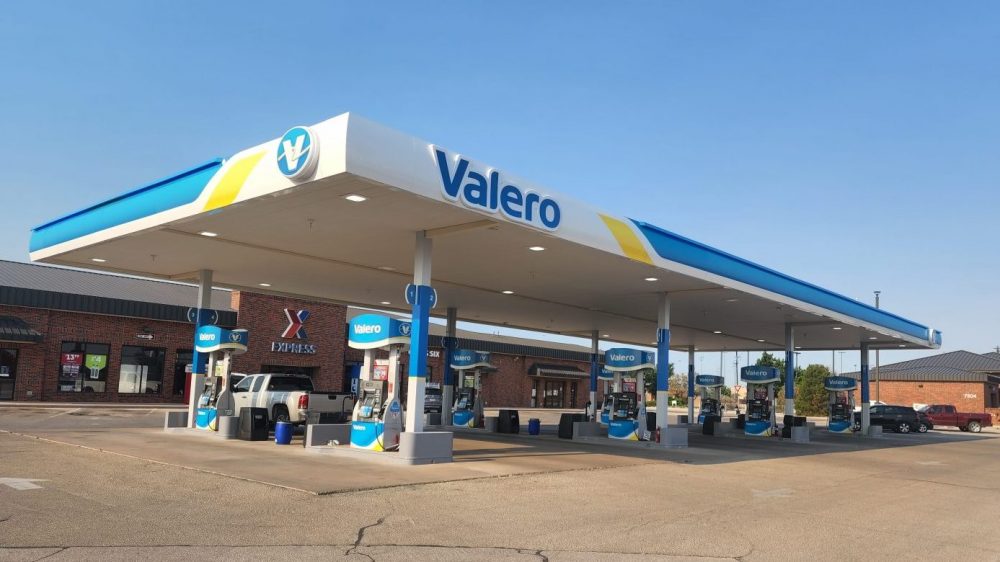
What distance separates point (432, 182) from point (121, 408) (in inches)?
1053

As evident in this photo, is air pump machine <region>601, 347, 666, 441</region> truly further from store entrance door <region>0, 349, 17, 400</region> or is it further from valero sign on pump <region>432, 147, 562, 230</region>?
store entrance door <region>0, 349, 17, 400</region>

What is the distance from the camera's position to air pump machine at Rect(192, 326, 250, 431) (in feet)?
70.1

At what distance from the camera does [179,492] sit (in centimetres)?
1054

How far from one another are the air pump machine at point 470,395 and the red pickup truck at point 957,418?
3179 centimetres

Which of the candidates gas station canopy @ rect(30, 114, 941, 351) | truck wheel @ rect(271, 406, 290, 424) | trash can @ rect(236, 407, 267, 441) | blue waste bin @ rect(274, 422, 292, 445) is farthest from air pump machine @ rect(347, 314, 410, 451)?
truck wheel @ rect(271, 406, 290, 424)

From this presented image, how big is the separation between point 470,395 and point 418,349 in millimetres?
15294

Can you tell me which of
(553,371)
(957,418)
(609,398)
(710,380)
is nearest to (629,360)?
(609,398)

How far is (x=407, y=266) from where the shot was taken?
73.0ft

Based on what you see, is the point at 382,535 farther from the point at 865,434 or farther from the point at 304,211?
the point at 865,434

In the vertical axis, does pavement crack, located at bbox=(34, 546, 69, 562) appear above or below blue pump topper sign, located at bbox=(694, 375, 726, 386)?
below

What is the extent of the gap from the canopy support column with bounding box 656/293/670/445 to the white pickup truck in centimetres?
941

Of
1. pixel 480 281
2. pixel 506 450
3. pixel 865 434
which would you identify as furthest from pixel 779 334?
pixel 506 450

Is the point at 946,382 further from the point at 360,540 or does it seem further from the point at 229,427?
the point at 360,540

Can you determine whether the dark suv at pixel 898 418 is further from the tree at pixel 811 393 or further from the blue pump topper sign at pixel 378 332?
the blue pump topper sign at pixel 378 332
